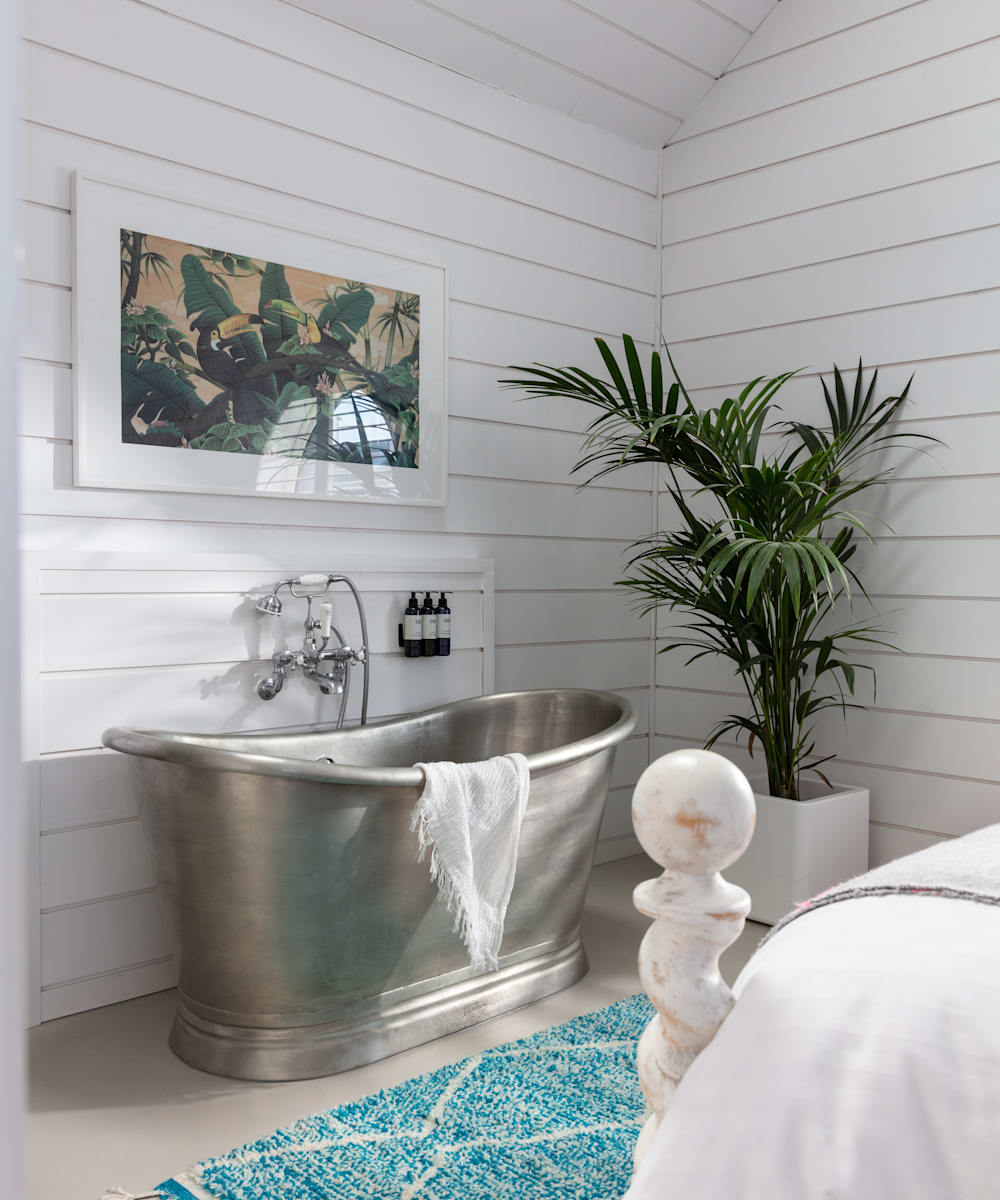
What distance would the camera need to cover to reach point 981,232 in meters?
2.96

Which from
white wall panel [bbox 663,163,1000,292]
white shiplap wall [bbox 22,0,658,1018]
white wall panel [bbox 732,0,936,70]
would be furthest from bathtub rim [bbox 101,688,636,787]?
white wall panel [bbox 732,0,936,70]

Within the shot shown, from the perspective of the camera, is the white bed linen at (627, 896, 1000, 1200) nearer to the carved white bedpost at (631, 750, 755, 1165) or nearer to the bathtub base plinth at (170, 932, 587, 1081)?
the carved white bedpost at (631, 750, 755, 1165)

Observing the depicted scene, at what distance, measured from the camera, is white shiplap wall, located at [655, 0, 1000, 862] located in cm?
296

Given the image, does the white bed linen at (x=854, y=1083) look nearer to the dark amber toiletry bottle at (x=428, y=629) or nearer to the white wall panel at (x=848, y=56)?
the dark amber toiletry bottle at (x=428, y=629)

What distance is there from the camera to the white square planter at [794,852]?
2887mm

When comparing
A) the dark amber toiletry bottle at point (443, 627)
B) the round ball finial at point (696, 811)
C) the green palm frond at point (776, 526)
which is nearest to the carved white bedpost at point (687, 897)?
the round ball finial at point (696, 811)

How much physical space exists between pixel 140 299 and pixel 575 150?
1705 mm

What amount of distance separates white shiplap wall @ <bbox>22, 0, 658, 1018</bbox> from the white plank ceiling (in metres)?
0.06

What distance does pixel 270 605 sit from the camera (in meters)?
2.66

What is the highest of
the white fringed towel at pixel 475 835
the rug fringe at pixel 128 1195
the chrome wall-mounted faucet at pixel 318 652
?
the chrome wall-mounted faucet at pixel 318 652

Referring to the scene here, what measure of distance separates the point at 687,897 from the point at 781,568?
6.61 ft

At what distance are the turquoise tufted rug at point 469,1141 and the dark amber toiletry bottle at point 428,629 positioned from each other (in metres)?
1.13

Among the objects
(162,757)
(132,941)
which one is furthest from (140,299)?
(132,941)

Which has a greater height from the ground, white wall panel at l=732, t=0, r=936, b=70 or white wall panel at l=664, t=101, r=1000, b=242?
white wall panel at l=732, t=0, r=936, b=70
